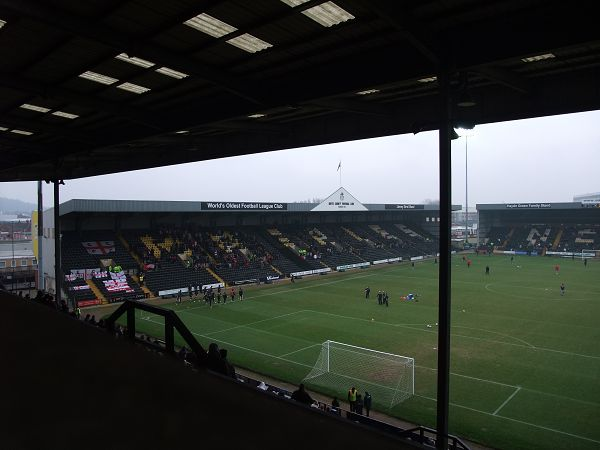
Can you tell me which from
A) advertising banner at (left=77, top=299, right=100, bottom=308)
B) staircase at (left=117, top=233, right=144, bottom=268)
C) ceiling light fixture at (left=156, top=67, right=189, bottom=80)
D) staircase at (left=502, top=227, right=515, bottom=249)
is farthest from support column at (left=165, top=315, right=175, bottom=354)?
staircase at (left=502, top=227, right=515, bottom=249)

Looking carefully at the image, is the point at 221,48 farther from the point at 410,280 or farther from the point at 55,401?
the point at 410,280

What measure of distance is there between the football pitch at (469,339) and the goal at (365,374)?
1.13 feet

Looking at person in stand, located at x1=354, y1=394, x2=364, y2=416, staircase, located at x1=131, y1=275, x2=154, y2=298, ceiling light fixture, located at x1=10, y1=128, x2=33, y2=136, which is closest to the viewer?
person in stand, located at x1=354, y1=394, x2=364, y2=416

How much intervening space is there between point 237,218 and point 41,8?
52.8 meters

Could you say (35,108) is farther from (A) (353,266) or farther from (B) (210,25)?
(A) (353,266)

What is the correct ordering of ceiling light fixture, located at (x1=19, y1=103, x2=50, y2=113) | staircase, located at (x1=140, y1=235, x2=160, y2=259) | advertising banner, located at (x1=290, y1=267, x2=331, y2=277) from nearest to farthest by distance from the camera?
ceiling light fixture, located at (x1=19, y1=103, x2=50, y2=113)
staircase, located at (x1=140, y1=235, x2=160, y2=259)
advertising banner, located at (x1=290, y1=267, x2=331, y2=277)

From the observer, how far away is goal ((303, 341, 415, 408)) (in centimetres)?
1811

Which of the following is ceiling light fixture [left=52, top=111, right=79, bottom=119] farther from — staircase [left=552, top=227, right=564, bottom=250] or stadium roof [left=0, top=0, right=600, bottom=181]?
staircase [left=552, top=227, right=564, bottom=250]

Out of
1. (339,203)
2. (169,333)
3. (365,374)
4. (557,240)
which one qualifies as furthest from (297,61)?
(557,240)

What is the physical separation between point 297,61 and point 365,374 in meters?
14.7

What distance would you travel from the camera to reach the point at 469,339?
2578 cm

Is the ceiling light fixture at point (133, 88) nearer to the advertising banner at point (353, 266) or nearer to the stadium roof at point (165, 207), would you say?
the stadium roof at point (165, 207)

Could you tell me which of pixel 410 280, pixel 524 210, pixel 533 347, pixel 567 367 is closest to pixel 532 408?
pixel 567 367

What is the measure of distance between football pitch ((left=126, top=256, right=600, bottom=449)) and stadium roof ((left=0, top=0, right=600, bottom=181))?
10452 mm
